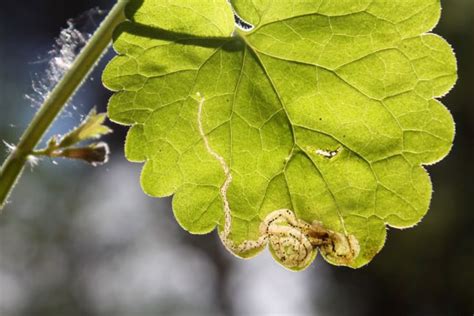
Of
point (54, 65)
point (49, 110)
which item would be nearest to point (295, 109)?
point (49, 110)

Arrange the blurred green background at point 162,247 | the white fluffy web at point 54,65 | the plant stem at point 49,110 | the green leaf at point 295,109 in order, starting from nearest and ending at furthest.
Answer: the plant stem at point 49,110, the green leaf at point 295,109, the white fluffy web at point 54,65, the blurred green background at point 162,247

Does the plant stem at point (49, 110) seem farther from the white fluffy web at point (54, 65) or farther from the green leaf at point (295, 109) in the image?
the white fluffy web at point (54, 65)

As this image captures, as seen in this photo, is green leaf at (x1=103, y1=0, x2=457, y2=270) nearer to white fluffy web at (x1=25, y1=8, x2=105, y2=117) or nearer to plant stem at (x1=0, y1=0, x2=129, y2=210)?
plant stem at (x1=0, y1=0, x2=129, y2=210)

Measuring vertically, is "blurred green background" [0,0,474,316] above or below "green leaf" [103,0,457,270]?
below

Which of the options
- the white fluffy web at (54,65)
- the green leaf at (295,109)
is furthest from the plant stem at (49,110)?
the white fluffy web at (54,65)

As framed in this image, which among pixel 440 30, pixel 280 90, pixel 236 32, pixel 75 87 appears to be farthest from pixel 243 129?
pixel 440 30

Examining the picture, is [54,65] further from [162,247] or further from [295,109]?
[162,247]

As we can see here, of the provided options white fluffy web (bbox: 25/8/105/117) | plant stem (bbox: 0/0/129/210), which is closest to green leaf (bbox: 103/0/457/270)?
plant stem (bbox: 0/0/129/210)

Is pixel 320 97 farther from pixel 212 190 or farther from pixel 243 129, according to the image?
pixel 212 190
